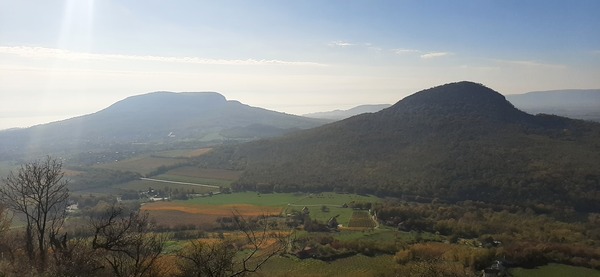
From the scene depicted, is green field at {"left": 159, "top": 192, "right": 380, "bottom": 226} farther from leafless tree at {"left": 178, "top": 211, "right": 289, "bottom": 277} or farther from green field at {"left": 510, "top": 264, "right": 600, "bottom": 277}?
green field at {"left": 510, "top": 264, "right": 600, "bottom": 277}

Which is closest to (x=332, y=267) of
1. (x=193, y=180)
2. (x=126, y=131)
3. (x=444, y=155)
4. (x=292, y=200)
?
(x=292, y=200)

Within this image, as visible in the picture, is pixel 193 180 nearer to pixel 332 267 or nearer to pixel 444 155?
pixel 444 155

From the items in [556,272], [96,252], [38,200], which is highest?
[38,200]

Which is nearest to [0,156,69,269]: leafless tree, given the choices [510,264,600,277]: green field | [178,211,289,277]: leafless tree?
[178,211,289,277]: leafless tree

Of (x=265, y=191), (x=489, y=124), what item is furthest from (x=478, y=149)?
(x=265, y=191)

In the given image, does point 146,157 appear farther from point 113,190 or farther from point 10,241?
point 10,241

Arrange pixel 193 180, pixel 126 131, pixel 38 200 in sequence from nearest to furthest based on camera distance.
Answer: pixel 38 200 → pixel 193 180 → pixel 126 131

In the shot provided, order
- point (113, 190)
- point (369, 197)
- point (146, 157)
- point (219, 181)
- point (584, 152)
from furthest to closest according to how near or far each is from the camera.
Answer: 1. point (146, 157)
2. point (219, 181)
3. point (113, 190)
4. point (584, 152)
5. point (369, 197)
